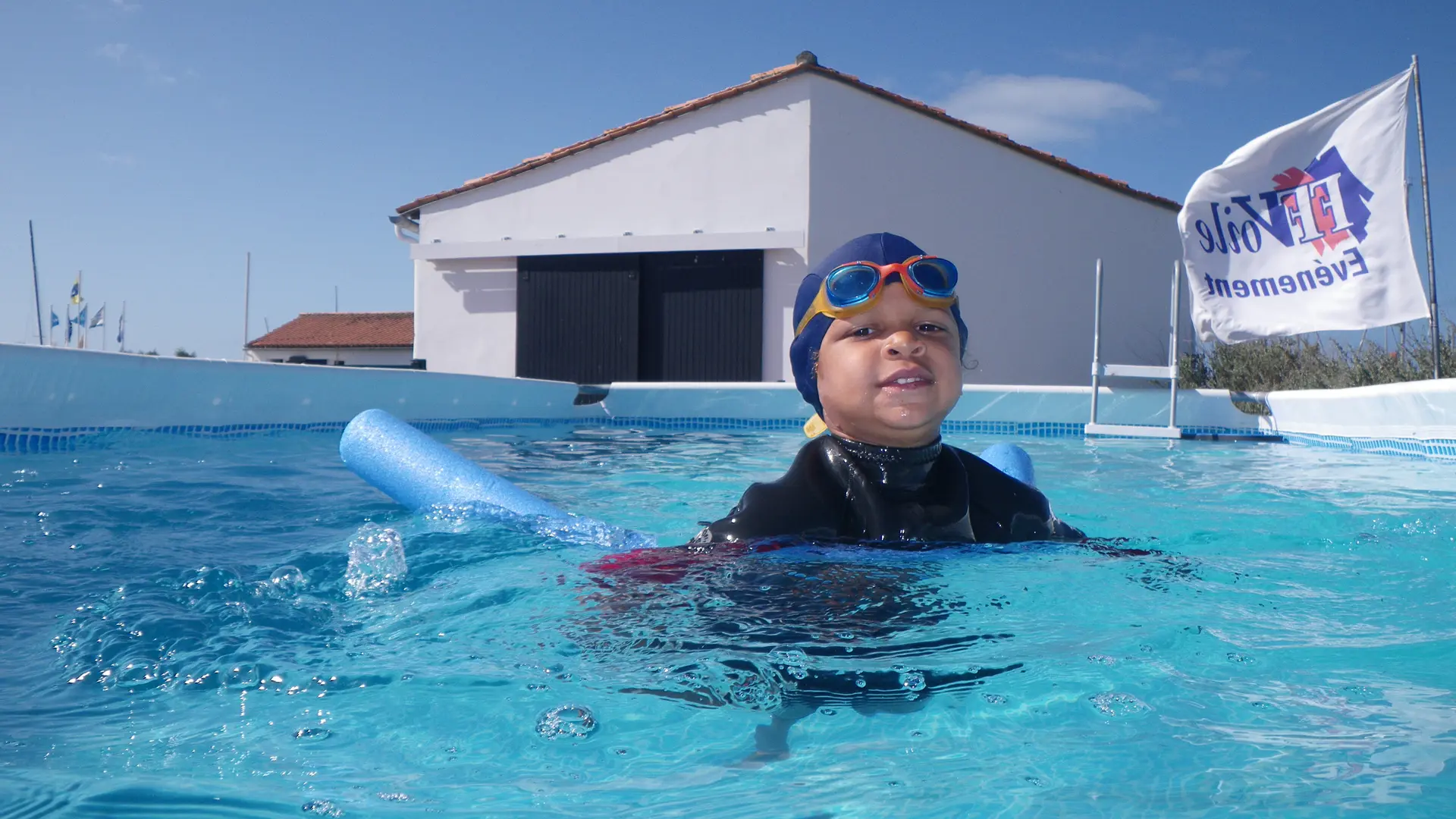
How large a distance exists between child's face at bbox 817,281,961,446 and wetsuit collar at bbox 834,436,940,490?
21mm

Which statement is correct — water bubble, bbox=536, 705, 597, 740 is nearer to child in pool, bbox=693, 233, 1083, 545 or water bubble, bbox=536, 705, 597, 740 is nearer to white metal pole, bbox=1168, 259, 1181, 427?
child in pool, bbox=693, 233, 1083, 545

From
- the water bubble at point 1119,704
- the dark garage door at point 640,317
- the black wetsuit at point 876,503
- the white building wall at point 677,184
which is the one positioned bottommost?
the water bubble at point 1119,704

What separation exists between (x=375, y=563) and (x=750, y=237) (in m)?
12.5

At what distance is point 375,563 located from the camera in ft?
9.37

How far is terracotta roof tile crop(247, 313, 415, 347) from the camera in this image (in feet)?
96.4

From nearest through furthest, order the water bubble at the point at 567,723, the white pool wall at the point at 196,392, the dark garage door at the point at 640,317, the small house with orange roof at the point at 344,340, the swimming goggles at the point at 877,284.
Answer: the water bubble at the point at 567,723 < the swimming goggles at the point at 877,284 < the white pool wall at the point at 196,392 < the dark garage door at the point at 640,317 < the small house with orange roof at the point at 344,340

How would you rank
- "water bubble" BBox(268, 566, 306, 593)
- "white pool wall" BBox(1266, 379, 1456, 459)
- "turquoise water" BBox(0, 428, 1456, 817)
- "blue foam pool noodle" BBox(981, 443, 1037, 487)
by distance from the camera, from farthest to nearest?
"white pool wall" BBox(1266, 379, 1456, 459)
"blue foam pool noodle" BBox(981, 443, 1037, 487)
"water bubble" BBox(268, 566, 306, 593)
"turquoise water" BBox(0, 428, 1456, 817)

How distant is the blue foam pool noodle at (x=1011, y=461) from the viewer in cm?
369

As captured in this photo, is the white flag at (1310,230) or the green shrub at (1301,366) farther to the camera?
the green shrub at (1301,366)

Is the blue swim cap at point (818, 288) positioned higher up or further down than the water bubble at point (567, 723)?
higher up

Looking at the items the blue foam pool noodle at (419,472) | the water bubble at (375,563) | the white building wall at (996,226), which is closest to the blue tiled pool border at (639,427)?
the blue foam pool noodle at (419,472)

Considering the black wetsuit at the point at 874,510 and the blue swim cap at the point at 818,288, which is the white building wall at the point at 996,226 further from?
the black wetsuit at the point at 874,510

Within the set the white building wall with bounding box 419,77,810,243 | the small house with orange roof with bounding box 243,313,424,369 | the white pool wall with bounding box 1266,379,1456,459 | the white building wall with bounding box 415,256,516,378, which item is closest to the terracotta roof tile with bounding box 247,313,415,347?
the small house with orange roof with bounding box 243,313,424,369

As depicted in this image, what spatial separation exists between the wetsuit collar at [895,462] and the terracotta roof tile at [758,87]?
13.3 metres
